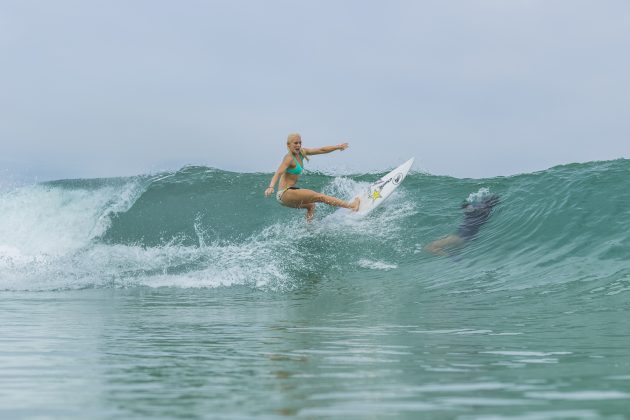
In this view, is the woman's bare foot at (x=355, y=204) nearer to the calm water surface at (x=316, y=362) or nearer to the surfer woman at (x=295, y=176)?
the surfer woman at (x=295, y=176)

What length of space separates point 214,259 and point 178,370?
998cm

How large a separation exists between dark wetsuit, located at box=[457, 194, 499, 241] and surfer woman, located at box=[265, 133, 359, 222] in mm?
2213

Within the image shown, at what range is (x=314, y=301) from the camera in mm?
9258

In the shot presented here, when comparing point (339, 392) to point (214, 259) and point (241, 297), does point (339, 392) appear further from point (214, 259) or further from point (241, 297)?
point (214, 259)

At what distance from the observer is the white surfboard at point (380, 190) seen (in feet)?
46.7

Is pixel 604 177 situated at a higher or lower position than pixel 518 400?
higher

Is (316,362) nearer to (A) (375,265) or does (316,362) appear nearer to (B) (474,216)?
(A) (375,265)

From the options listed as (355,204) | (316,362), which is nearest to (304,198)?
(355,204)

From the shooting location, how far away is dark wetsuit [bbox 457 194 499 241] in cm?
1360

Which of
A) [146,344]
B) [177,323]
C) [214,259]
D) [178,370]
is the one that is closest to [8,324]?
[177,323]

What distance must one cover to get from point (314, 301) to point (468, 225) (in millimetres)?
5765

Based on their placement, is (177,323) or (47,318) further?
(47,318)

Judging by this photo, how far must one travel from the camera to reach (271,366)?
11.3ft

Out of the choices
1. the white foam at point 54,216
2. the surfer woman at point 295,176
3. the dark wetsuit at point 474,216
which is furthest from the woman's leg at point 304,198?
the white foam at point 54,216
